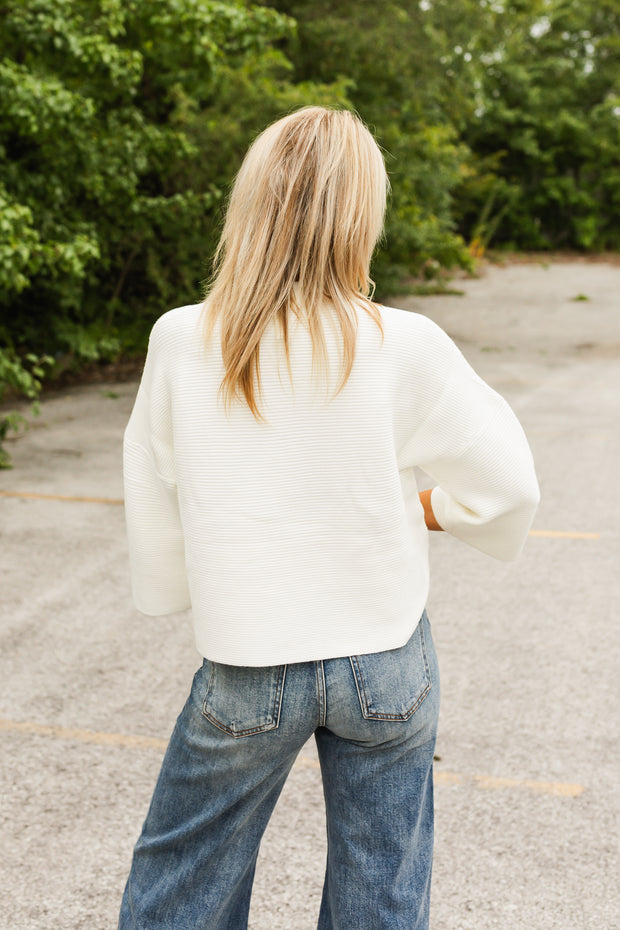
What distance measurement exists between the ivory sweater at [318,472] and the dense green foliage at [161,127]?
1.13 metres

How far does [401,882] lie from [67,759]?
1.93 meters

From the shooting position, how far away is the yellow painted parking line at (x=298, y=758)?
119 inches

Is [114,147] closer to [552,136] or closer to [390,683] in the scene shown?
[390,683]

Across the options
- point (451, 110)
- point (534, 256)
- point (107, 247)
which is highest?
point (451, 110)

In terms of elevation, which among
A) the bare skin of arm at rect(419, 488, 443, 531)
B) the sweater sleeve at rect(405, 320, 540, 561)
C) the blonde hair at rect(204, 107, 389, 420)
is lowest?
the bare skin of arm at rect(419, 488, 443, 531)

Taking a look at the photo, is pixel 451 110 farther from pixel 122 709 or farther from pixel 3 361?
pixel 122 709

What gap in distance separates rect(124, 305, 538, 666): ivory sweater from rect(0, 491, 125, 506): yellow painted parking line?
510 cm

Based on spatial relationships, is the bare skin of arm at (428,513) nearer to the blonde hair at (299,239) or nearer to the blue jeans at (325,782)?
the blue jeans at (325,782)

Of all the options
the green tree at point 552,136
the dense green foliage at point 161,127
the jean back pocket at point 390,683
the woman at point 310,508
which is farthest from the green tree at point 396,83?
the green tree at point 552,136

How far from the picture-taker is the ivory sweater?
1.43m

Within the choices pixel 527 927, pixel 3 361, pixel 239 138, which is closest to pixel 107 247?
pixel 239 138

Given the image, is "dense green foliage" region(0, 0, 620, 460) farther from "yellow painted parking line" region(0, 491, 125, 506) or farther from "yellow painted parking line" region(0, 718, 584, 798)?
"yellow painted parking line" region(0, 718, 584, 798)

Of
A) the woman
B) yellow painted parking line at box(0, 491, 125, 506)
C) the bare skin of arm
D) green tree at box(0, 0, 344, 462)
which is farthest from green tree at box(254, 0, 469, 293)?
the woman

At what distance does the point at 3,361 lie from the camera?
22.9 ft
